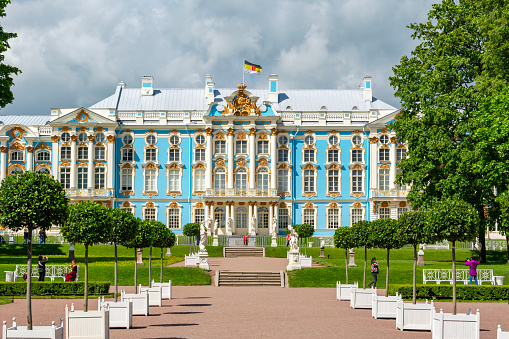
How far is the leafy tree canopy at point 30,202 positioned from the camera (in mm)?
13938

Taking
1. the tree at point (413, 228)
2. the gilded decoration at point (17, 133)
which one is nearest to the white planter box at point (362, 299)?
the tree at point (413, 228)

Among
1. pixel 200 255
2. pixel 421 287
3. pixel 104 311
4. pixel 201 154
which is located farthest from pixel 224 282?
pixel 201 154

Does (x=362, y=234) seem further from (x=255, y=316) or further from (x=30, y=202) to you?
(x=30, y=202)

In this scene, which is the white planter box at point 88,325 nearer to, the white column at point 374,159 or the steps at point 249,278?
the steps at point 249,278

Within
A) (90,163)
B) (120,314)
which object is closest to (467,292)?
(120,314)

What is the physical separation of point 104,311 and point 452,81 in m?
26.6

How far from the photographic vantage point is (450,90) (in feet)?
118

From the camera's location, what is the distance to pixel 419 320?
17344mm

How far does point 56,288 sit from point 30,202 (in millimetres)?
12570

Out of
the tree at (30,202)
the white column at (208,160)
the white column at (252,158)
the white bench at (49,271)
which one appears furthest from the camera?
the white column at (208,160)

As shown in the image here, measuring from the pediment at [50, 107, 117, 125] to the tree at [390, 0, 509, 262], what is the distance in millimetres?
29267

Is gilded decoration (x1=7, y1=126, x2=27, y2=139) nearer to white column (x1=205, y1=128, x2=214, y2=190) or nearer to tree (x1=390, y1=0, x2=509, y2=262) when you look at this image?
white column (x1=205, y1=128, x2=214, y2=190)

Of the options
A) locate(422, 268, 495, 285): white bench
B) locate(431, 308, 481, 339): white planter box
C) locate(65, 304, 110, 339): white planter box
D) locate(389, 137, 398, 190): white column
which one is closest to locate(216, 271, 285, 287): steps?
locate(422, 268, 495, 285): white bench

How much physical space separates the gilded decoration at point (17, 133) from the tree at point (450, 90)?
35558 mm
